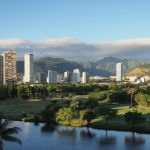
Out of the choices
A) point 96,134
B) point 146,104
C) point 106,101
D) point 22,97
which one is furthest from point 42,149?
point 22,97

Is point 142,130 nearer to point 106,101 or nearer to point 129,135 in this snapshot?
point 129,135

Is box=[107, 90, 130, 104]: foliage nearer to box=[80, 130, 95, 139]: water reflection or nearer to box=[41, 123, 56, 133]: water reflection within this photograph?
box=[41, 123, 56, 133]: water reflection

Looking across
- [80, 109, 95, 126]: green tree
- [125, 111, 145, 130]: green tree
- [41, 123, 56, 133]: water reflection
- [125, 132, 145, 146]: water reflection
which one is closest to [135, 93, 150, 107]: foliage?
[80, 109, 95, 126]: green tree

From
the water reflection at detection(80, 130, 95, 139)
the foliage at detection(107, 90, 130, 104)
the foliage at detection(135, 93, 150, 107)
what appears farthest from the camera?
the foliage at detection(107, 90, 130, 104)

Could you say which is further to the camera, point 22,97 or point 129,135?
point 22,97

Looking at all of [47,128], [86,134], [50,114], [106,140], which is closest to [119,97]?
[50,114]

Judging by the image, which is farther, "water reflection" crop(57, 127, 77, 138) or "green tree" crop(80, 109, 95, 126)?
"green tree" crop(80, 109, 95, 126)

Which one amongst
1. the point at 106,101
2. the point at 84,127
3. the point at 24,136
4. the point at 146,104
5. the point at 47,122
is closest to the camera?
the point at 24,136

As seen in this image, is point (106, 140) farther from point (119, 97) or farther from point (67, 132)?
point (119, 97)

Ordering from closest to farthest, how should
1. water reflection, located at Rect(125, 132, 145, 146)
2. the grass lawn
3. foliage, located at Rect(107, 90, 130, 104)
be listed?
water reflection, located at Rect(125, 132, 145, 146) < the grass lawn < foliage, located at Rect(107, 90, 130, 104)
